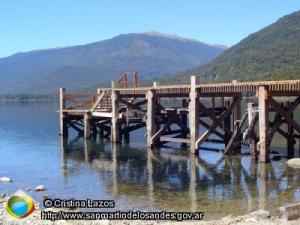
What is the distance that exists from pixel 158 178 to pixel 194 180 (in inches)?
72.0

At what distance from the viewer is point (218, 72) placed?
7682 inches

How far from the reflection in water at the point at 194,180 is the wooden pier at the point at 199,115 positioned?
4.71 ft

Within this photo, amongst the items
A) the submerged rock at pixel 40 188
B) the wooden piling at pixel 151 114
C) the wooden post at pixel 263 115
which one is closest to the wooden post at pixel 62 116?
the wooden piling at pixel 151 114

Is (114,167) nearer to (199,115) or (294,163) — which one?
(199,115)

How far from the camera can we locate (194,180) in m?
25.5

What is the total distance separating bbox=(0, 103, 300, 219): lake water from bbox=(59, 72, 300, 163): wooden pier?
4.41 feet

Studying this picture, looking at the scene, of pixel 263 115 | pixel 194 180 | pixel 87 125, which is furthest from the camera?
pixel 87 125

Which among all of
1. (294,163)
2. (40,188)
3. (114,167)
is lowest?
(114,167)

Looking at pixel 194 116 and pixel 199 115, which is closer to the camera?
pixel 194 116

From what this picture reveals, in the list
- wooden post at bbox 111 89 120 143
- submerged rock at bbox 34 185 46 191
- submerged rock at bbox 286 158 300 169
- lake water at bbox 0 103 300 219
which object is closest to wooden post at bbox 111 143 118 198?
lake water at bbox 0 103 300 219

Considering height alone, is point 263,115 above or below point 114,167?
above

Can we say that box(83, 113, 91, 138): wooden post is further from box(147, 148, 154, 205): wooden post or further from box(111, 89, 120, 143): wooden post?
box(147, 148, 154, 205): wooden post

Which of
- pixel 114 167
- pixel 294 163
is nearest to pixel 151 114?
pixel 114 167

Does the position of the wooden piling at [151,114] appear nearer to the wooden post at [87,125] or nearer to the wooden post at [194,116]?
the wooden post at [194,116]
